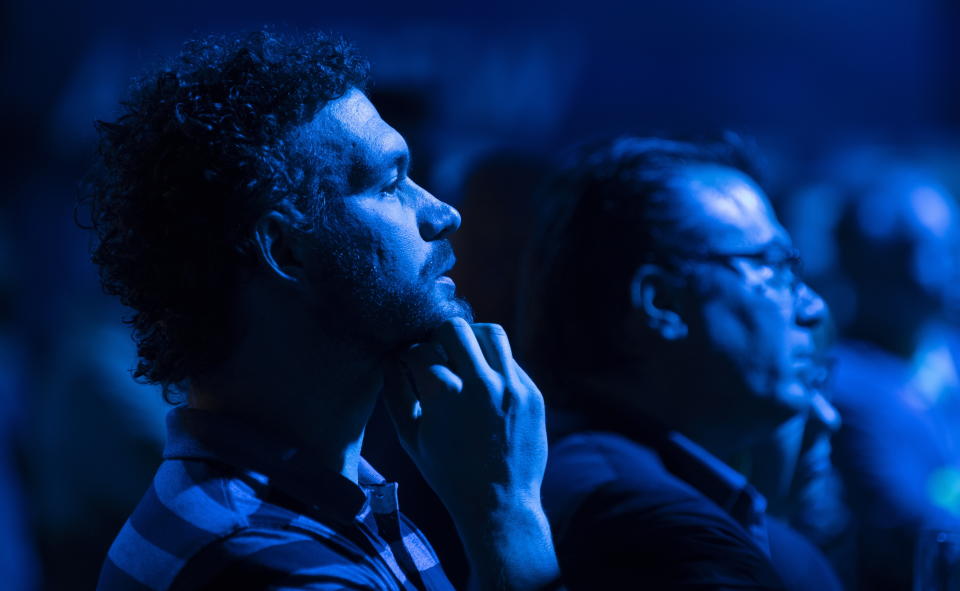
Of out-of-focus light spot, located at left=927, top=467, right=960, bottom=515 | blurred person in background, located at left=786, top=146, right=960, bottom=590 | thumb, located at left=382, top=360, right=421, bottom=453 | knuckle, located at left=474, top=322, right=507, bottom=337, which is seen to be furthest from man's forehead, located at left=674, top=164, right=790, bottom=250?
out-of-focus light spot, located at left=927, top=467, right=960, bottom=515

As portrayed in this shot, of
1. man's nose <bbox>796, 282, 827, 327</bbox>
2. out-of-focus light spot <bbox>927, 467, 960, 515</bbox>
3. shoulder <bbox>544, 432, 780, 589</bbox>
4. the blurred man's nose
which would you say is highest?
man's nose <bbox>796, 282, 827, 327</bbox>

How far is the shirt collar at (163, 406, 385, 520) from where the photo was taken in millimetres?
1049

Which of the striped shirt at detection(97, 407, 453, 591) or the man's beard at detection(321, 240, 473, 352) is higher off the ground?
the man's beard at detection(321, 240, 473, 352)

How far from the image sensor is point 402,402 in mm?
1164

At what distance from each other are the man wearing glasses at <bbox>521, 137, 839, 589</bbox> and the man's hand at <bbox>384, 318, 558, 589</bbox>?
1.24 feet

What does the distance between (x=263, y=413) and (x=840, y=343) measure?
7.30 feet

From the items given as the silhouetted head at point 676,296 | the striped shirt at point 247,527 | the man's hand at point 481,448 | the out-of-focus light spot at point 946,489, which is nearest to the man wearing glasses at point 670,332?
the silhouetted head at point 676,296

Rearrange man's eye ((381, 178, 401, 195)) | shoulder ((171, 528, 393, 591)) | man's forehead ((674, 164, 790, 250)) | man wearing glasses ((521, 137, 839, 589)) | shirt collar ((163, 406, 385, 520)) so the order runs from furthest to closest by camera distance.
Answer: man's forehead ((674, 164, 790, 250)) → man wearing glasses ((521, 137, 839, 589)) → man's eye ((381, 178, 401, 195)) → shirt collar ((163, 406, 385, 520)) → shoulder ((171, 528, 393, 591))

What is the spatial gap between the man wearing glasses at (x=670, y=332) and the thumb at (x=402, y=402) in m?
0.41

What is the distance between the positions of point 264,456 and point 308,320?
6.0 inches

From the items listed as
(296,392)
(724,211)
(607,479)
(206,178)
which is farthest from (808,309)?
(206,178)

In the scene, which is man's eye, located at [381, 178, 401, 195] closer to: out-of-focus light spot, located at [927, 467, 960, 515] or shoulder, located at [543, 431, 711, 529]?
shoulder, located at [543, 431, 711, 529]

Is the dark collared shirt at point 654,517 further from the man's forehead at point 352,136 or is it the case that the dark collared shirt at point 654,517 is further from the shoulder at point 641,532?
the man's forehead at point 352,136

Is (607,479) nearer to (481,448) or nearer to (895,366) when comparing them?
(481,448)
